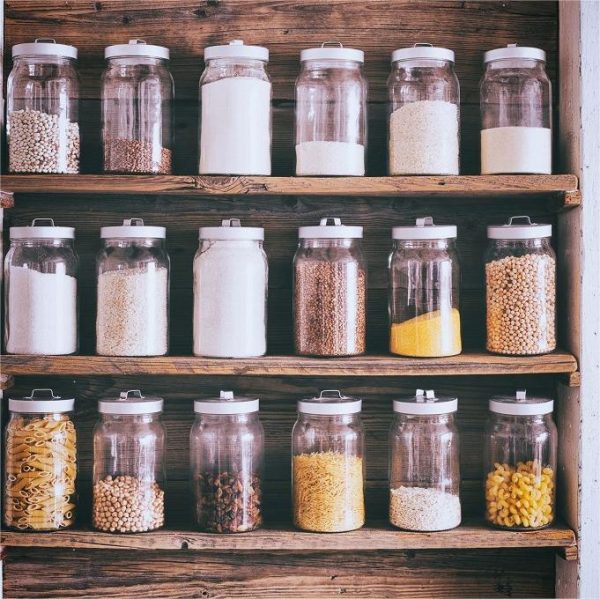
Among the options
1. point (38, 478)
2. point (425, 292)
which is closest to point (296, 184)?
point (425, 292)

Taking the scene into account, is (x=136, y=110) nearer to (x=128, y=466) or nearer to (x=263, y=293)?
(x=263, y=293)

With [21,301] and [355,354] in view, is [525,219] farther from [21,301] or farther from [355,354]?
[21,301]

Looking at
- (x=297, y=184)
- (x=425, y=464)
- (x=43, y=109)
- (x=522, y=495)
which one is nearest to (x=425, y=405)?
(x=425, y=464)

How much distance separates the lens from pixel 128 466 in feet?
5.07

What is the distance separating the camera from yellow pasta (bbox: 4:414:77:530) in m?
1.52

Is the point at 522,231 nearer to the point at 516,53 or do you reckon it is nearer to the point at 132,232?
the point at 516,53

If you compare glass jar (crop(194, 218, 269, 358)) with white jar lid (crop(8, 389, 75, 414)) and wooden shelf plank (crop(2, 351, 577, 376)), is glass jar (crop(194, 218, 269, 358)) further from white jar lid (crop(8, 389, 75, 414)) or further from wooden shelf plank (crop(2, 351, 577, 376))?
white jar lid (crop(8, 389, 75, 414))

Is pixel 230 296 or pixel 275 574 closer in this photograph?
pixel 230 296

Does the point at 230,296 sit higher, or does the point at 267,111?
the point at 267,111

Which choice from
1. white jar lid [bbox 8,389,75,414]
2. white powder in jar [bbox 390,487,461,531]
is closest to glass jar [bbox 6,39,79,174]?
white jar lid [bbox 8,389,75,414]

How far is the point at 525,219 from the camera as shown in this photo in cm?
170

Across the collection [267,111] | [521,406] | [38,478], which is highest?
[267,111]

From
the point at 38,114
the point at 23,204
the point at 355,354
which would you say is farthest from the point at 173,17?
the point at 355,354

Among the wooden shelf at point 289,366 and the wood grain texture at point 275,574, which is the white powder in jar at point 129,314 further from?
the wood grain texture at point 275,574
